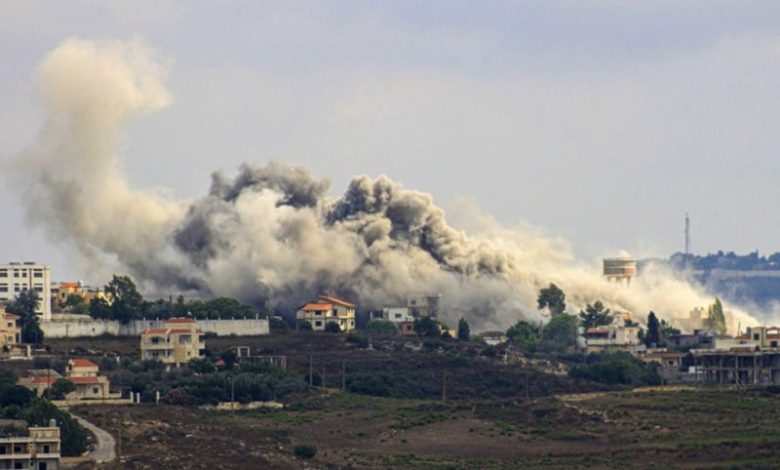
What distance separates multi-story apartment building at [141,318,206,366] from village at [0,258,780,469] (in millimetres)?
70

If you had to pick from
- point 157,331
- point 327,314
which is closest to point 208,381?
point 157,331

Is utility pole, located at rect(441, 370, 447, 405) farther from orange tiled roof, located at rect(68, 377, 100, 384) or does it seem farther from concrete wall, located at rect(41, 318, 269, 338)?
orange tiled roof, located at rect(68, 377, 100, 384)

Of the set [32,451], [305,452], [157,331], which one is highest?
[157,331]

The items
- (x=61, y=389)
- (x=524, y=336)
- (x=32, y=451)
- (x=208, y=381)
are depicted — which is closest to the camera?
(x=32, y=451)

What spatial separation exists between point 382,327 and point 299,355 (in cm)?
2100

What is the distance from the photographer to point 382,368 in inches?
6594

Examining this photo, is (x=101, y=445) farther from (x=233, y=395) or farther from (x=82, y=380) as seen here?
(x=233, y=395)

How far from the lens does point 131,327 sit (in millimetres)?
178125

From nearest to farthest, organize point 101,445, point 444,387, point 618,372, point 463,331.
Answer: point 101,445 → point 444,387 → point 618,372 → point 463,331

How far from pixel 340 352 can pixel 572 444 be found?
42.2m

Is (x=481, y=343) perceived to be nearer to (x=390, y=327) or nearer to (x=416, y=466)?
(x=390, y=327)

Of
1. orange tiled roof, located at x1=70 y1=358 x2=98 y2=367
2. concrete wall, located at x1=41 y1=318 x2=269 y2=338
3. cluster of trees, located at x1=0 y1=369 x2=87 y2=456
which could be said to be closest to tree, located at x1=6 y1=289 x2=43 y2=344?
concrete wall, located at x1=41 y1=318 x2=269 y2=338

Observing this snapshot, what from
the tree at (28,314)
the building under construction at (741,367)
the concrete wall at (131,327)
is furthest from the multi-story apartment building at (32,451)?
the building under construction at (741,367)

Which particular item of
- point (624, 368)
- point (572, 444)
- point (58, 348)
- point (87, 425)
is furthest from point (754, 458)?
point (58, 348)
